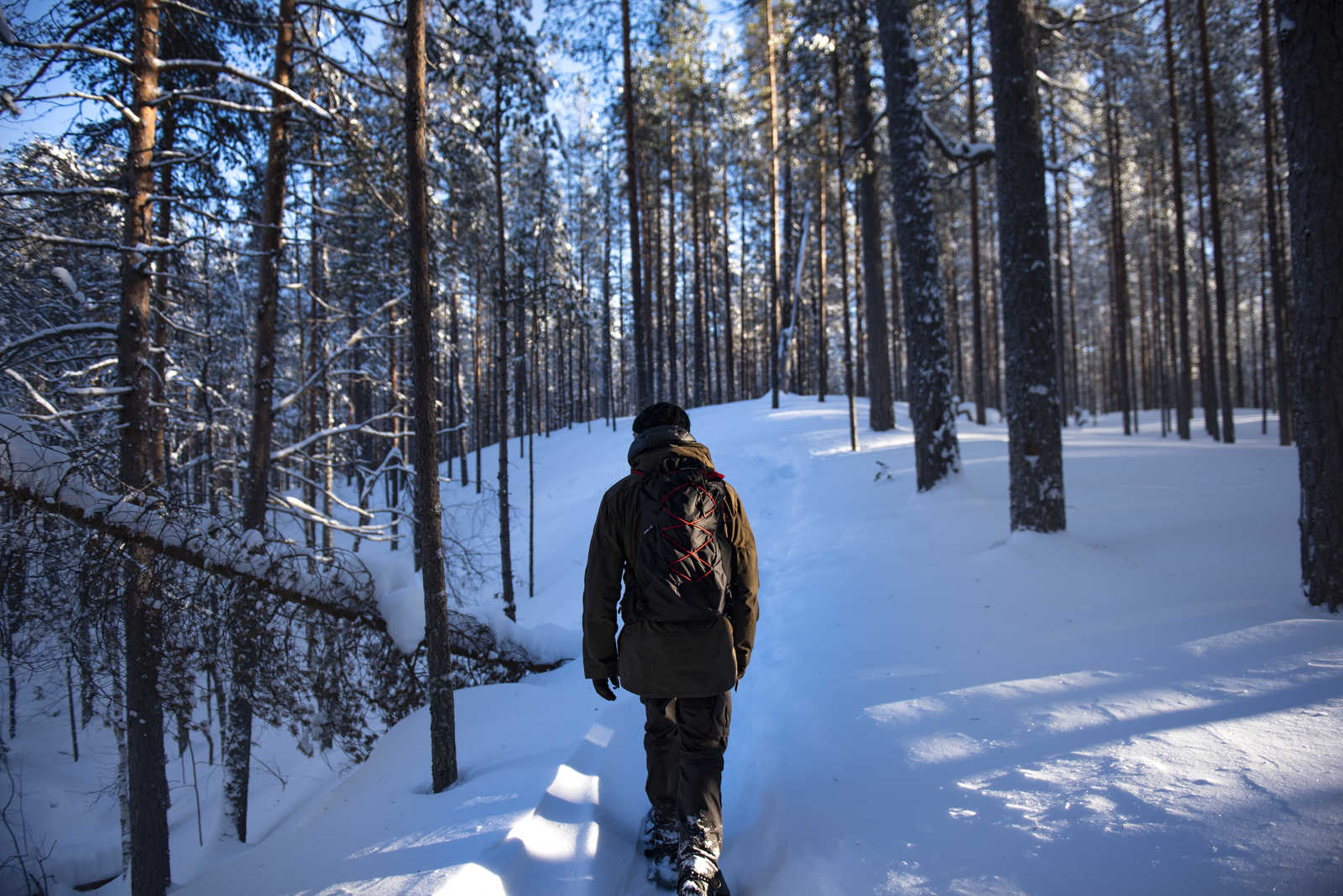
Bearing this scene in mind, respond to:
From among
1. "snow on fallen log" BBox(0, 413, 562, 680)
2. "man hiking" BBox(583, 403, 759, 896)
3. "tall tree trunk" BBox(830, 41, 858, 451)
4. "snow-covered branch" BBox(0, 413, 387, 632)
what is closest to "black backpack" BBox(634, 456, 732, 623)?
"man hiking" BBox(583, 403, 759, 896)

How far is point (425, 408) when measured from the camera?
4.01m

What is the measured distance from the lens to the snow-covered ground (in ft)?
8.28

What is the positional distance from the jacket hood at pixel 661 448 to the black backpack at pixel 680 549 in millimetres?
48

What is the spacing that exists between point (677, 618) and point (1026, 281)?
18.1 feet

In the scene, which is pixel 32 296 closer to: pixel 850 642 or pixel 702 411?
pixel 850 642

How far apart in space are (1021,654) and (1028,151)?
5.05 metres

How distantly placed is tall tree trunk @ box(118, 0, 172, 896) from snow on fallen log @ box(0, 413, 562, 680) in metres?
0.30

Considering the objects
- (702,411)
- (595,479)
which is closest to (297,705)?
(595,479)

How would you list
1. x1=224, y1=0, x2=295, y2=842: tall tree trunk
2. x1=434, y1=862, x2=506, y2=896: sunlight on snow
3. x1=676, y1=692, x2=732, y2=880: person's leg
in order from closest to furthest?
x1=434, y1=862, x2=506, y2=896: sunlight on snow → x1=676, y1=692, x2=732, y2=880: person's leg → x1=224, y1=0, x2=295, y2=842: tall tree trunk

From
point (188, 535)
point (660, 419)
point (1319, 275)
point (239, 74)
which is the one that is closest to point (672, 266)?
point (239, 74)

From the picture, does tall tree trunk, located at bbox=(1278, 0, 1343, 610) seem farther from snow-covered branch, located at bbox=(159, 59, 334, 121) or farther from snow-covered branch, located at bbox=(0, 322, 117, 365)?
snow-covered branch, located at bbox=(0, 322, 117, 365)

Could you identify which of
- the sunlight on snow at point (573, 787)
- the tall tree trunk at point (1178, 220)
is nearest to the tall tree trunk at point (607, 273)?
the tall tree trunk at point (1178, 220)

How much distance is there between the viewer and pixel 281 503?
698cm

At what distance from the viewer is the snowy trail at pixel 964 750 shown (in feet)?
8.25
